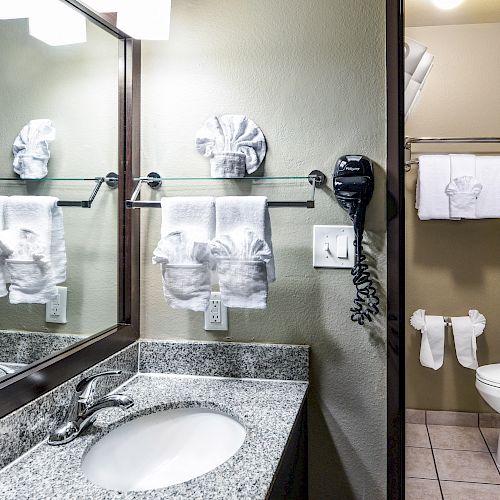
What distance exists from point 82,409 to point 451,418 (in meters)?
1.32

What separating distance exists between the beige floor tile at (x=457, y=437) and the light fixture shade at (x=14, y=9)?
1765mm

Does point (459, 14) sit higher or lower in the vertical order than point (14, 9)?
higher

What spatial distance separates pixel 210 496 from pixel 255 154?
89cm

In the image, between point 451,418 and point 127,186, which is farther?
point 451,418

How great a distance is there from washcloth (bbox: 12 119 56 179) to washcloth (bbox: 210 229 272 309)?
0.45m

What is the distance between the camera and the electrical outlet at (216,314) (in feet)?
4.57

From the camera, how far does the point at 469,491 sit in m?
1.70

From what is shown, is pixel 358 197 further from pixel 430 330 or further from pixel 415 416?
pixel 415 416

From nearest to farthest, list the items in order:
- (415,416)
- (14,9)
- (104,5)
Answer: (14,9)
(104,5)
(415,416)

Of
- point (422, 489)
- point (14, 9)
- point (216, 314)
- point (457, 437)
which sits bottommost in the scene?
point (422, 489)

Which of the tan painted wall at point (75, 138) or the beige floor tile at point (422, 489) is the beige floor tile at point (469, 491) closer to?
the beige floor tile at point (422, 489)

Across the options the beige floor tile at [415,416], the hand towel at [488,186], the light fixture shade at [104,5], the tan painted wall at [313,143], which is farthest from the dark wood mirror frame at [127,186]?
the hand towel at [488,186]

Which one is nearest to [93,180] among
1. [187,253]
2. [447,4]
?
[187,253]

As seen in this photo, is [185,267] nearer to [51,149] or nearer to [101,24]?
[51,149]
